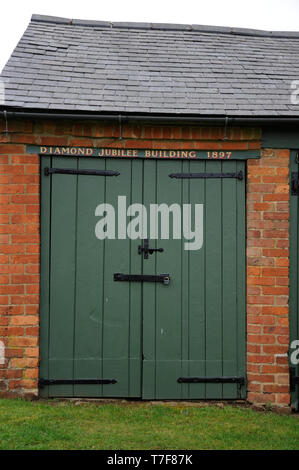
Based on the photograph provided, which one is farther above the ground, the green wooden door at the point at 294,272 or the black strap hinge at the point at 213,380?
the green wooden door at the point at 294,272

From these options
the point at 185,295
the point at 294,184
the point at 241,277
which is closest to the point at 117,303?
the point at 185,295

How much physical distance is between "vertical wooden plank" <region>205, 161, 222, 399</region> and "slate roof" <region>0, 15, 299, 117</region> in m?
0.78

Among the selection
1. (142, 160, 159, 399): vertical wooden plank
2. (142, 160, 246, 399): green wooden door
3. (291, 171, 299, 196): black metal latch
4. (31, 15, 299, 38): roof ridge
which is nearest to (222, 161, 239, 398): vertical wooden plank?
(142, 160, 246, 399): green wooden door

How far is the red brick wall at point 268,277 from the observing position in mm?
4371

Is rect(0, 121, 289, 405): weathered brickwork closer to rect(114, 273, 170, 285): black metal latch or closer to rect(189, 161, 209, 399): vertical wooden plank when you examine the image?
rect(189, 161, 209, 399): vertical wooden plank

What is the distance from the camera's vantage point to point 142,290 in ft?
14.6

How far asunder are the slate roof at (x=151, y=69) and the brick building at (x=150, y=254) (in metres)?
0.05

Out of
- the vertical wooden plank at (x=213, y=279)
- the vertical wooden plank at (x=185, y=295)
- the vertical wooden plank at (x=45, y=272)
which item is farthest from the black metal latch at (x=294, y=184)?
the vertical wooden plank at (x=45, y=272)

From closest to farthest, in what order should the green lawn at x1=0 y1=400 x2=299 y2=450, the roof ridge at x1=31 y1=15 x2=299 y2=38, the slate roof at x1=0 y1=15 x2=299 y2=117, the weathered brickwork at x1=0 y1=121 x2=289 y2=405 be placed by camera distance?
the green lawn at x1=0 y1=400 x2=299 y2=450
the weathered brickwork at x1=0 y1=121 x2=289 y2=405
the slate roof at x1=0 y1=15 x2=299 y2=117
the roof ridge at x1=31 y1=15 x2=299 y2=38

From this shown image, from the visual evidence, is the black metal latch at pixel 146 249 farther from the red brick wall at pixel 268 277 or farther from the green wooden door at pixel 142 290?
the red brick wall at pixel 268 277

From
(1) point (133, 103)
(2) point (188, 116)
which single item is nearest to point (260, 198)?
(2) point (188, 116)

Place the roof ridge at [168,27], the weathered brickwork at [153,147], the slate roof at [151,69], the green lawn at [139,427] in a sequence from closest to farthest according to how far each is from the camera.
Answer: the green lawn at [139,427] → the weathered brickwork at [153,147] → the slate roof at [151,69] → the roof ridge at [168,27]

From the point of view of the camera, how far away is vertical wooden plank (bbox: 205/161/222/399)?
4.42 meters

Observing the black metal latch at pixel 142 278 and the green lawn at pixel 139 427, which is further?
the black metal latch at pixel 142 278
